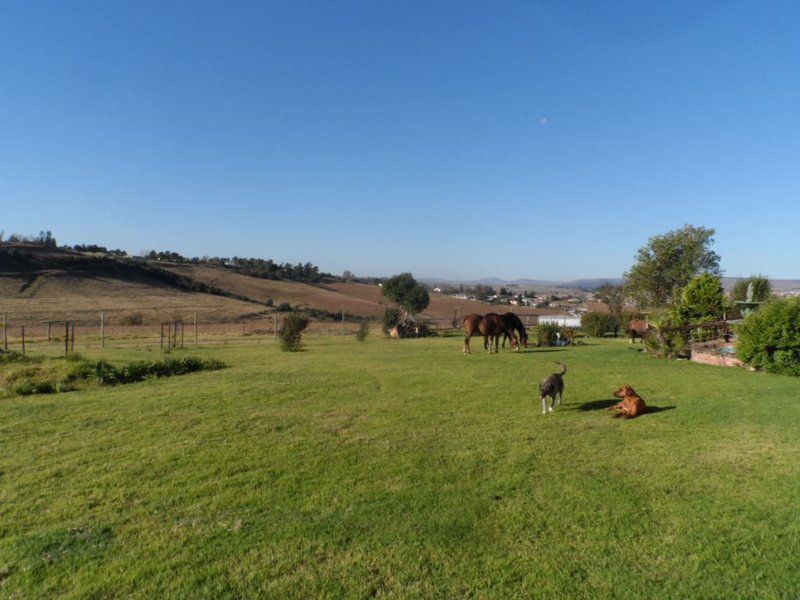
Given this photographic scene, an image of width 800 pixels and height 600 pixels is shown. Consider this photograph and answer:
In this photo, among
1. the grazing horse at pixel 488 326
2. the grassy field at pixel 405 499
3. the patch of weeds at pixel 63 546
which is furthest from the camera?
the grazing horse at pixel 488 326

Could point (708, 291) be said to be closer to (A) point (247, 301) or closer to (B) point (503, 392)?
(B) point (503, 392)

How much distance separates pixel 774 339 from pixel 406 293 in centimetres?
3754

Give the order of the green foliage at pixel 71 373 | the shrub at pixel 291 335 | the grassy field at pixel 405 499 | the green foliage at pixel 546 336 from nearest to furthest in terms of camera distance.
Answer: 1. the grassy field at pixel 405 499
2. the green foliage at pixel 71 373
3. the green foliage at pixel 546 336
4. the shrub at pixel 291 335

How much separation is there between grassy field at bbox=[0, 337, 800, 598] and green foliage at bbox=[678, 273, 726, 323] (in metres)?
10.1

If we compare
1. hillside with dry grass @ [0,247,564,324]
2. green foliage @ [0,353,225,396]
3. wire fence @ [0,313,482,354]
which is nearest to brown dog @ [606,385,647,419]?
green foliage @ [0,353,225,396]

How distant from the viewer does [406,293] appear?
163 feet

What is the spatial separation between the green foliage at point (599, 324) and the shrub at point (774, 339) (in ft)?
62.3

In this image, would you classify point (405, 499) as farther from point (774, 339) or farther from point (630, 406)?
point (774, 339)

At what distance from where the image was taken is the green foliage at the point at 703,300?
766 inches

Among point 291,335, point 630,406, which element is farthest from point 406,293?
point 630,406

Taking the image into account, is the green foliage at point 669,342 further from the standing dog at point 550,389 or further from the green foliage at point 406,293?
the green foliage at point 406,293

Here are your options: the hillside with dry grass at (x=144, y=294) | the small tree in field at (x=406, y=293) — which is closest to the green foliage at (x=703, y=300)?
the hillside with dry grass at (x=144, y=294)

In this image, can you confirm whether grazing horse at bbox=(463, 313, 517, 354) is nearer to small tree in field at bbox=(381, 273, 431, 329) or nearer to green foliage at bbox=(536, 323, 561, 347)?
green foliage at bbox=(536, 323, 561, 347)

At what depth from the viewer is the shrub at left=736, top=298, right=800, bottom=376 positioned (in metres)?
13.0
